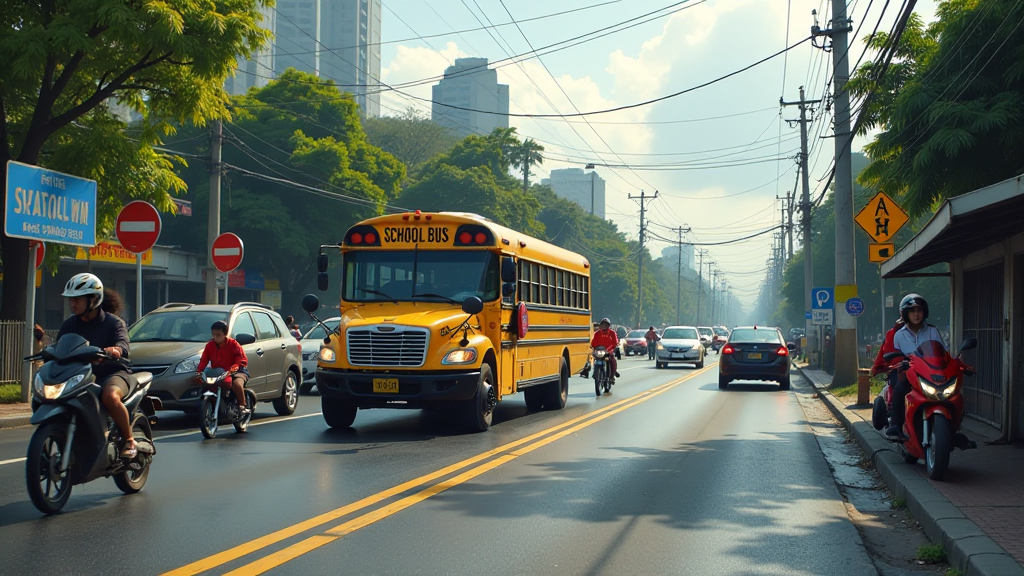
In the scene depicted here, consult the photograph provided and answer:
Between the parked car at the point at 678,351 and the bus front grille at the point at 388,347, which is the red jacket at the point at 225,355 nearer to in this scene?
the bus front grille at the point at 388,347

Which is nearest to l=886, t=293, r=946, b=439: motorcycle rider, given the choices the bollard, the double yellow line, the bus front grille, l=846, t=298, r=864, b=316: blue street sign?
the double yellow line

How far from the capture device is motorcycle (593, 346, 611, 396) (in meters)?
23.6

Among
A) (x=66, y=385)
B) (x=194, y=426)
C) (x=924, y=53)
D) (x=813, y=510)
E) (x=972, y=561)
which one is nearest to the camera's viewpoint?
(x=972, y=561)

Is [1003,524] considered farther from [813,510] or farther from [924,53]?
[924,53]

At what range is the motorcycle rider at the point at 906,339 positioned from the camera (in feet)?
33.8

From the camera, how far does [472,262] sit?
47.9ft

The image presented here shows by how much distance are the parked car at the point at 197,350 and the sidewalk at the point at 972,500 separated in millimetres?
8605

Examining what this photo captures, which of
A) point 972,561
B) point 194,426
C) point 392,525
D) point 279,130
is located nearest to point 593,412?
point 194,426

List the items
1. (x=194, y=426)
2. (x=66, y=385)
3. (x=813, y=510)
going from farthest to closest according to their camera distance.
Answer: (x=194, y=426)
(x=813, y=510)
(x=66, y=385)

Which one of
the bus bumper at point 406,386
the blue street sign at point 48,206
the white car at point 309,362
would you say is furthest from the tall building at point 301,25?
the bus bumper at point 406,386

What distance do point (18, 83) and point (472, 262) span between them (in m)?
9.33

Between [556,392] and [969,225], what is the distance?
9.00m

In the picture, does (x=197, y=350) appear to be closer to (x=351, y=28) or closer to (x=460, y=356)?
(x=460, y=356)

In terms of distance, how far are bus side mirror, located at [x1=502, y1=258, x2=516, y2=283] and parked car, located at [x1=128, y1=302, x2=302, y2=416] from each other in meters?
3.98
